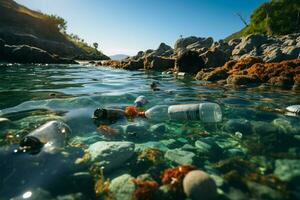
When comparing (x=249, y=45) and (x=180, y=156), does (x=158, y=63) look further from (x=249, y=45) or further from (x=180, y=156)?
(x=180, y=156)

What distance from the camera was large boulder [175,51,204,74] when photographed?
20109 mm

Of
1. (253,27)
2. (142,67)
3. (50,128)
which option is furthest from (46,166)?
(253,27)

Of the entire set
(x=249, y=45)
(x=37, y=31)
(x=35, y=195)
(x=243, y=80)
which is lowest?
(x=35, y=195)

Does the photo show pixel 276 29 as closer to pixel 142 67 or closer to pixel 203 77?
pixel 142 67

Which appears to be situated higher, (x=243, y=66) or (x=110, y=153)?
(x=243, y=66)

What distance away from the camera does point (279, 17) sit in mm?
55156

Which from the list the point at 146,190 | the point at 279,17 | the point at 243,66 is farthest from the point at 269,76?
the point at 279,17

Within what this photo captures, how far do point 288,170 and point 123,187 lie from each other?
1.87m

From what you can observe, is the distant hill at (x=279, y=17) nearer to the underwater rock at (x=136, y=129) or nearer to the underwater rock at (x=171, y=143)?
the underwater rock at (x=136, y=129)

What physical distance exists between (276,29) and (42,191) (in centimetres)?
5958

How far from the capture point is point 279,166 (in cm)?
328

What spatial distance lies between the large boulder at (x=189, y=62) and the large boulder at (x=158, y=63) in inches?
147

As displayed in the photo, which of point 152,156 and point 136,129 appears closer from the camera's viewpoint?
point 152,156

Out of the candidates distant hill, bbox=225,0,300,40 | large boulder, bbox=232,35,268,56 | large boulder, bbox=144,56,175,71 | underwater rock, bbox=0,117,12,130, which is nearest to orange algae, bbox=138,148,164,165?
underwater rock, bbox=0,117,12,130
